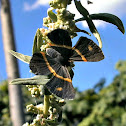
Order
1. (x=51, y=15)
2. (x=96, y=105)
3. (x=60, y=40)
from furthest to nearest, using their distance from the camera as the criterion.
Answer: (x=96, y=105)
(x=51, y=15)
(x=60, y=40)

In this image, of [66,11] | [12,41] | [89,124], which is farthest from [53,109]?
[89,124]

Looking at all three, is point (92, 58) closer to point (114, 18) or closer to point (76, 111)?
point (114, 18)

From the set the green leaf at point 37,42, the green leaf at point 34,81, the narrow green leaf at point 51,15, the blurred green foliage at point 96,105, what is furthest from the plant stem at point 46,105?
the blurred green foliage at point 96,105

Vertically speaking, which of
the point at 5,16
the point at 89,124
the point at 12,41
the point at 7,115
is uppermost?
the point at 5,16

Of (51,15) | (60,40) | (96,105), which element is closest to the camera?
(60,40)

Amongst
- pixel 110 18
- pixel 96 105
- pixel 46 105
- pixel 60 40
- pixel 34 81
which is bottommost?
pixel 96 105

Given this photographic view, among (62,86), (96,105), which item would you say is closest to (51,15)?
(62,86)

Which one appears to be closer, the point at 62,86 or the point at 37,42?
the point at 62,86

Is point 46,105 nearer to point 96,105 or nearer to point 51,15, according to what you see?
point 51,15

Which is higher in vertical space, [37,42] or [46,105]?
[37,42]
